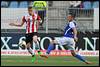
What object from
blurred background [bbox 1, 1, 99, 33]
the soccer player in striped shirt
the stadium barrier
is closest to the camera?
the soccer player in striped shirt

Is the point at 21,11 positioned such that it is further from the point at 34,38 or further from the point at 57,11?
the point at 34,38

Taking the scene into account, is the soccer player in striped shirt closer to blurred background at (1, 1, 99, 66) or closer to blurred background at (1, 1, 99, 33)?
blurred background at (1, 1, 99, 66)

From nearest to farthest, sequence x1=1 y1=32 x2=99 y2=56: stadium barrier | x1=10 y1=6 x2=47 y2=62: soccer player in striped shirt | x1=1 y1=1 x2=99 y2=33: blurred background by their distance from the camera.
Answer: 1. x1=10 y1=6 x2=47 y2=62: soccer player in striped shirt
2. x1=1 y1=32 x2=99 y2=56: stadium barrier
3. x1=1 y1=1 x2=99 y2=33: blurred background

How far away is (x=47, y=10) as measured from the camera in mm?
21672

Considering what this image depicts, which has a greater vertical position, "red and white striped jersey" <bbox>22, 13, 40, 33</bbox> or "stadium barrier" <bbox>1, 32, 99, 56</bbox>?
"red and white striped jersey" <bbox>22, 13, 40, 33</bbox>

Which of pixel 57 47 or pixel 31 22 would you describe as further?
pixel 57 47

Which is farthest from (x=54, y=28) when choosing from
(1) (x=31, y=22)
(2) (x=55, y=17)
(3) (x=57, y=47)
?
(1) (x=31, y=22)

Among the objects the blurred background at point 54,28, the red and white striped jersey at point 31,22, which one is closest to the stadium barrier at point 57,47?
the blurred background at point 54,28

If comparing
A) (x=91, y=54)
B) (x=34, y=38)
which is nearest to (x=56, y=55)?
(x=91, y=54)

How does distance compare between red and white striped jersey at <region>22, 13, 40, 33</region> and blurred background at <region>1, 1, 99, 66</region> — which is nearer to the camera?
red and white striped jersey at <region>22, 13, 40, 33</region>

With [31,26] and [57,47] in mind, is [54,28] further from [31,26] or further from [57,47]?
[31,26]

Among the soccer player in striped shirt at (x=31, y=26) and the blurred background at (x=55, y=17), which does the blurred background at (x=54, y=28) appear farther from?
Answer: the soccer player in striped shirt at (x=31, y=26)

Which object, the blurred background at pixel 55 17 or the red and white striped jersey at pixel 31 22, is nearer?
the red and white striped jersey at pixel 31 22

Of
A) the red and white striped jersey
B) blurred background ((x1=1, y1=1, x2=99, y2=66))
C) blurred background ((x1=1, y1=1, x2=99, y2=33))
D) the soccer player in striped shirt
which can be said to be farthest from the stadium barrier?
the red and white striped jersey
